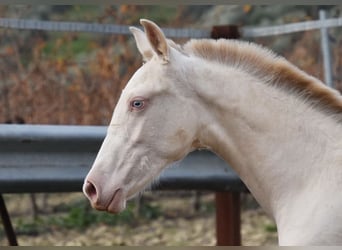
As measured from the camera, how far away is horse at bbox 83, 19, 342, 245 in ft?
16.1

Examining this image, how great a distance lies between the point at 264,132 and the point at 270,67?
1.09ft

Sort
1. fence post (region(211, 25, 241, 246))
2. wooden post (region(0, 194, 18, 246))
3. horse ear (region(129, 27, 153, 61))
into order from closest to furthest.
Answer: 1. horse ear (region(129, 27, 153, 61))
2. wooden post (region(0, 194, 18, 246))
3. fence post (region(211, 25, 241, 246))

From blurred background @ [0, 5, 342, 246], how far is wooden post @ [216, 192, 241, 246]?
1380mm

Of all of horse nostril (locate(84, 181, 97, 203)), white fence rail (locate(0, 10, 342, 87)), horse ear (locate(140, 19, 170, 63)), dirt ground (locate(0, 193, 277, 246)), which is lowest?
dirt ground (locate(0, 193, 277, 246))

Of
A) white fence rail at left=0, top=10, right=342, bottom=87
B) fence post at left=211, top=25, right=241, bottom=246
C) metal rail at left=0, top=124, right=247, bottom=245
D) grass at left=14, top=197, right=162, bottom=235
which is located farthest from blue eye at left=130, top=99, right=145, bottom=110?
grass at left=14, top=197, right=162, bottom=235

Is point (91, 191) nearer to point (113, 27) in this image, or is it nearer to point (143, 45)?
point (143, 45)

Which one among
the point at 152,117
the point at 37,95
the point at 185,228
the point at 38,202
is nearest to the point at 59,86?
the point at 37,95

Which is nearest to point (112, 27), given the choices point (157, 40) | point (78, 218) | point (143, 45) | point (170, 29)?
point (170, 29)

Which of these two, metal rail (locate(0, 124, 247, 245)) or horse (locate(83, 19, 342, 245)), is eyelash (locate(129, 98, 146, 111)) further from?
metal rail (locate(0, 124, 247, 245))

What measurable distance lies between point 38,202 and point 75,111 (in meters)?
0.99

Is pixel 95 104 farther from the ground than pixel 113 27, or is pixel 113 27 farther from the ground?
pixel 113 27

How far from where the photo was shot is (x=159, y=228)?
9492 mm

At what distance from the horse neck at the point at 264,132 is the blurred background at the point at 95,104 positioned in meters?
3.88

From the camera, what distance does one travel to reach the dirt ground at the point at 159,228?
352 inches
